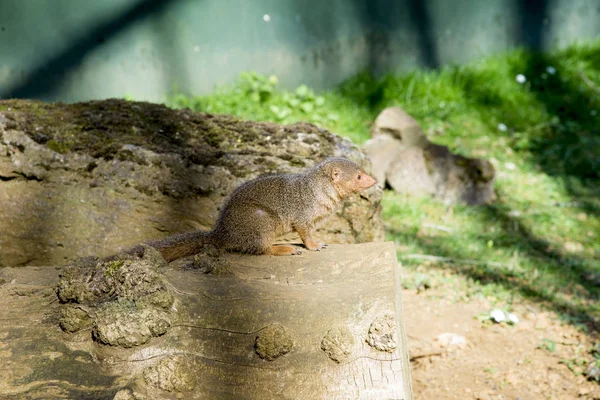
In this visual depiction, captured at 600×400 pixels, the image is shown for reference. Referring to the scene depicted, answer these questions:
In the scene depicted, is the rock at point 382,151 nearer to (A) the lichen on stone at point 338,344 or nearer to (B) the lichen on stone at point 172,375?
(A) the lichen on stone at point 338,344

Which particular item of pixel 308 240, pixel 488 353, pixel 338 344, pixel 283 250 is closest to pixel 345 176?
pixel 308 240

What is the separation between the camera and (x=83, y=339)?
254cm

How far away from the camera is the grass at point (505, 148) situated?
543 centimetres

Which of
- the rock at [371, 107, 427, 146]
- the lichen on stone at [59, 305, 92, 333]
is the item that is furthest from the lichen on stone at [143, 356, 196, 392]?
the rock at [371, 107, 427, 146]

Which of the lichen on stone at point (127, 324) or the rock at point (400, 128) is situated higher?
the rock at point (400, 128)

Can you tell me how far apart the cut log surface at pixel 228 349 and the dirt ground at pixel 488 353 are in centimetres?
161

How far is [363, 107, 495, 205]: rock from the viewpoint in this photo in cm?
673

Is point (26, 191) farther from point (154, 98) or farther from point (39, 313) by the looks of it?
point (154, 98)

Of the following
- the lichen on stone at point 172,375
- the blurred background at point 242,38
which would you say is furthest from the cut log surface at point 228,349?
the blurred background at point 242,38

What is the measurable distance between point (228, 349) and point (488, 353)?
7.80ft

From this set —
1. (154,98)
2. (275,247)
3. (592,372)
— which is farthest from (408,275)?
(154,98)

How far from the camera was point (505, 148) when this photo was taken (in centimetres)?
777

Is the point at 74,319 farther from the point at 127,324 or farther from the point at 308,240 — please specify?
the point at 308,240

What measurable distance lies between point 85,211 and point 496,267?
322 centimetres
